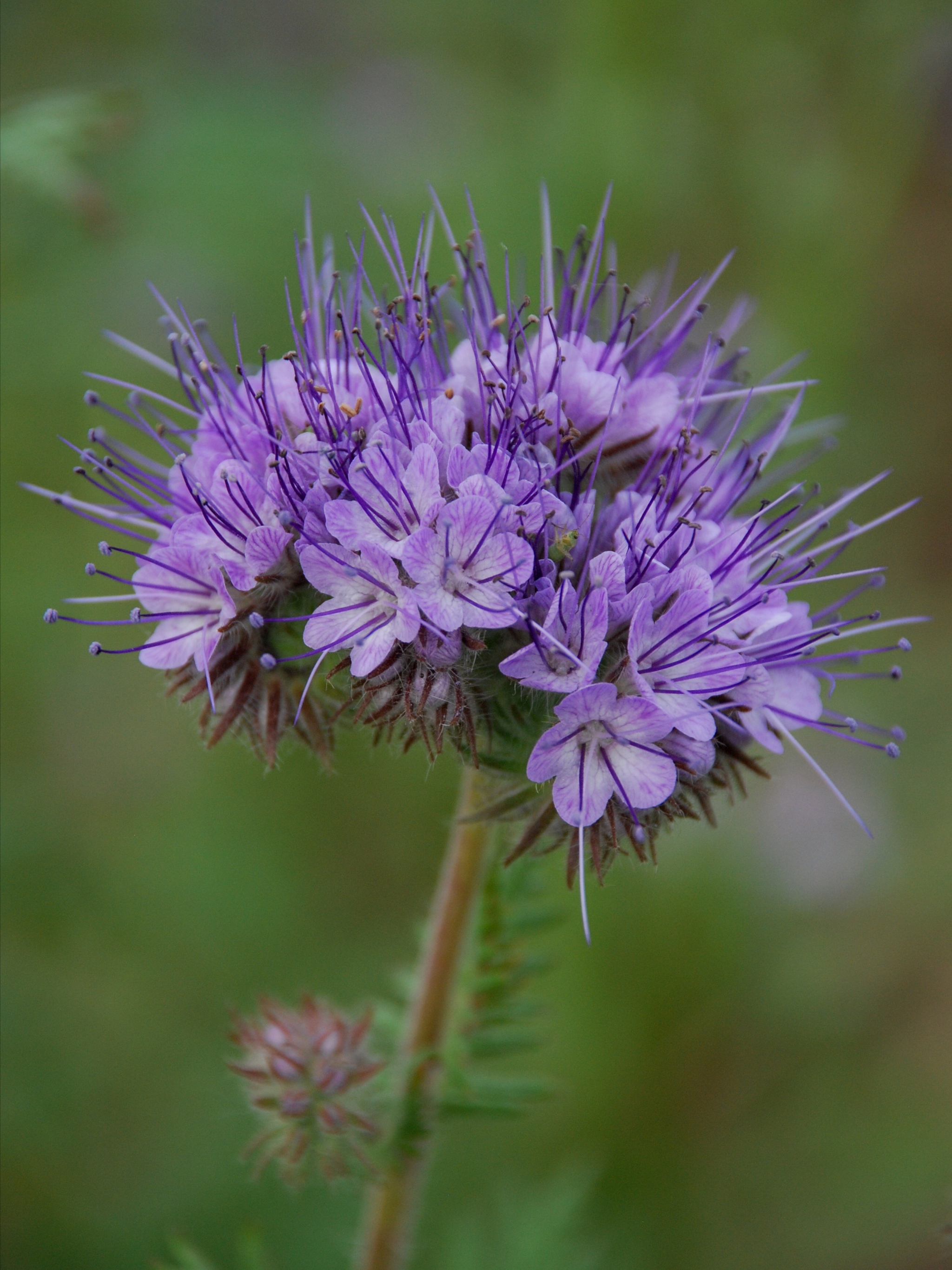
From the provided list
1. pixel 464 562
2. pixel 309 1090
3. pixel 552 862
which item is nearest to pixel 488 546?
pixel 464 562

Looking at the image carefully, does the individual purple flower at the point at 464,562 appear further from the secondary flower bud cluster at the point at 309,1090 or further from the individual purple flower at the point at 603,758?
the secondary flower bud cluster at the point at 309,1090

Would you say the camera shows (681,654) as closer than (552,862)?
Yes

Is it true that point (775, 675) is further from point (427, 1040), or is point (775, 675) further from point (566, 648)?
point (427, 1040)

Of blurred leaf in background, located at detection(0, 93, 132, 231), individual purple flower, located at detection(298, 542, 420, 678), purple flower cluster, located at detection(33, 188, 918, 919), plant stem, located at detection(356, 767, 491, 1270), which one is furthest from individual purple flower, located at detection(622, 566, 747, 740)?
blurred leaf in background, located at detection(0, 93, 132, 231)

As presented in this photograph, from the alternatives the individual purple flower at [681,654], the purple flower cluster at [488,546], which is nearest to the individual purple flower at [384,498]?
the purple flower cluster at [488,546]

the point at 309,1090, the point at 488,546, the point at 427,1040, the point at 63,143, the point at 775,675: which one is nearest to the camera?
the point at 488,546

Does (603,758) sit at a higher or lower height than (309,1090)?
higher

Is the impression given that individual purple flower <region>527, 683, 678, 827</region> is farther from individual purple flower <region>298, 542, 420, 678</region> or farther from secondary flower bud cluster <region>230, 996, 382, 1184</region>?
secondary flower bud cluster <region>230, 996, 382, 1184</region>
